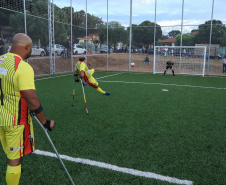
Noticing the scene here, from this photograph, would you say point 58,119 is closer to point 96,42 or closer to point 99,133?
point 99,133

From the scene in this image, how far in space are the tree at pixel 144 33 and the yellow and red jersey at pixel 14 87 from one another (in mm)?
17921

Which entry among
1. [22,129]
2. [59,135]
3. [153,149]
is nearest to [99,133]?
[59,135]

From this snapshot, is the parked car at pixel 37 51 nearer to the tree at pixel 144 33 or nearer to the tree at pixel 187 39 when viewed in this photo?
the tree at pixel 144 33

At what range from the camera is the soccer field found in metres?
3.18

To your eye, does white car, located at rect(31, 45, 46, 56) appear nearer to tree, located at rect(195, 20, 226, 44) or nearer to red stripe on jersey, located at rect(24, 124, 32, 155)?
tree, located at rect(195, 20, 226, 44)

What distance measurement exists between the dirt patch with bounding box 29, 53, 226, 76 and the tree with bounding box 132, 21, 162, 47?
1285 mm

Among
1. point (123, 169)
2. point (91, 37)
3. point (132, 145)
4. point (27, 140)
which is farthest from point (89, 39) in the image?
point (27, 140)

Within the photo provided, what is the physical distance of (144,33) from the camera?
64.4ft

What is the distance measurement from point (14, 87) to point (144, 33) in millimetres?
18682

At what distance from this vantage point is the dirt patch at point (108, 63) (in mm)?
16562

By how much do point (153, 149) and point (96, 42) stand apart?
721 inches

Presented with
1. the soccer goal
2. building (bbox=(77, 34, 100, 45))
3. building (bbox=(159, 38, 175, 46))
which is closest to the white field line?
the soccer goal

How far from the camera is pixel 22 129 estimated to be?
2.28m

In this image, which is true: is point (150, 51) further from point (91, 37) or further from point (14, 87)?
point (14, 87)
